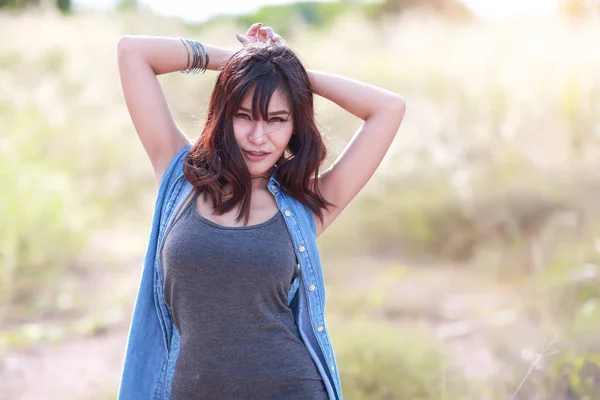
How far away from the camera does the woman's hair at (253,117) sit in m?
1.96

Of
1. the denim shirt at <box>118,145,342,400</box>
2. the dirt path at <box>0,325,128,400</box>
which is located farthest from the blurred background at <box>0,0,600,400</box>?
the denim shirt at <box>118,145,342,400</box>

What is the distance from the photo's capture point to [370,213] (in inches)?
232

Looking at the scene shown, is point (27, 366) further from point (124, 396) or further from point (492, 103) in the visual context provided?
Result: point (492, 103)

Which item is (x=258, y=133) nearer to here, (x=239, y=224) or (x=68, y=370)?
(x=239, y=224)

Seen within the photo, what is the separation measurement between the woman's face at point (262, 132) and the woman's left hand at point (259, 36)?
230mm

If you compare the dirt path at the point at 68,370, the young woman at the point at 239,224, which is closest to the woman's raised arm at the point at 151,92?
the young woman at the point at 239,224

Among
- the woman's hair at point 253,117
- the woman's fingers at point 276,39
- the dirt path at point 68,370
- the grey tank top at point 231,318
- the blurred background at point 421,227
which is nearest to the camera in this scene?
the grey tank top at point 231,318

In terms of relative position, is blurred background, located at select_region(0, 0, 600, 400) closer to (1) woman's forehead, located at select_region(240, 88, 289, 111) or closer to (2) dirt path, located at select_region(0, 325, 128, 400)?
(2) dirt path, located at select_region(0, 325, 128, 400)

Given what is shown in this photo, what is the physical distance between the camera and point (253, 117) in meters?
1.97

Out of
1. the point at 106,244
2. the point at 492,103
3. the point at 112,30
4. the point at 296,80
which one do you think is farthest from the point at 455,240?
the point at 112,30

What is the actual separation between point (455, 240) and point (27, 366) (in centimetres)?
308

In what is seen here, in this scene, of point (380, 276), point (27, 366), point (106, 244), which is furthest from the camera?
point (106, 244)

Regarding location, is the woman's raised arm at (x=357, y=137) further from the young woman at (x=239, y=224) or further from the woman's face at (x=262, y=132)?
the woman's face at (x=262, y=132)

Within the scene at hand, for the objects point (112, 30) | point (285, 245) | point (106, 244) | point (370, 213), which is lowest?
point (106, 244)
